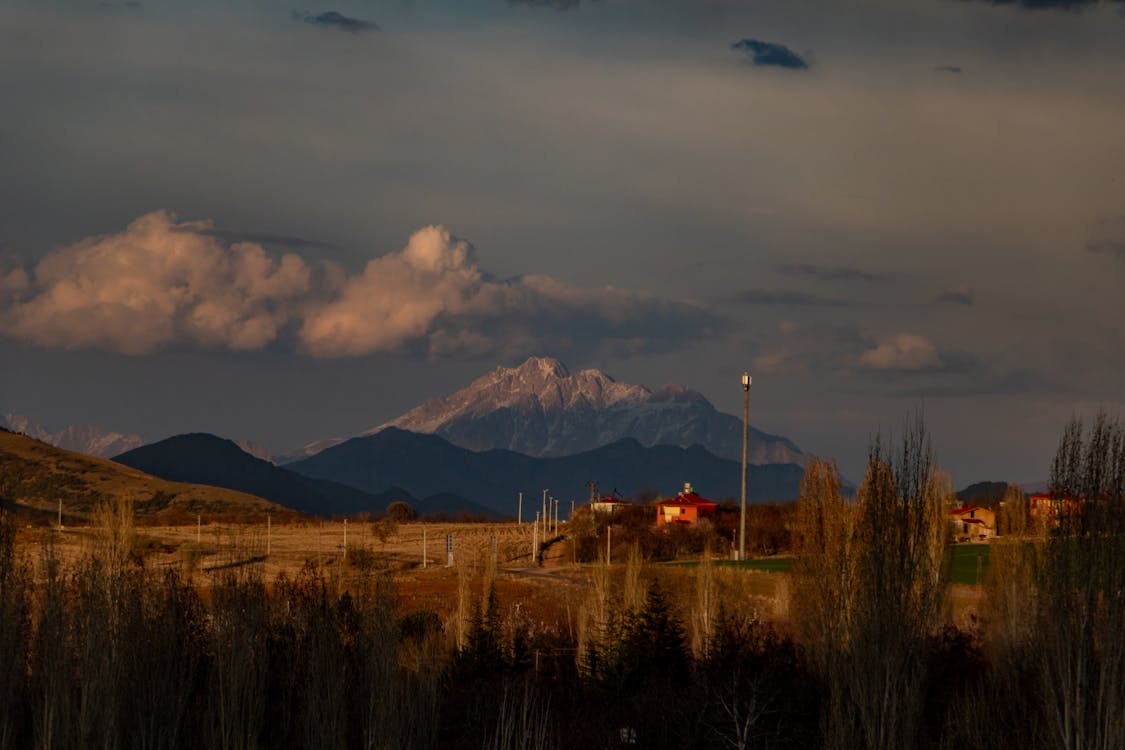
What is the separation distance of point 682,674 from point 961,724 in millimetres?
15192

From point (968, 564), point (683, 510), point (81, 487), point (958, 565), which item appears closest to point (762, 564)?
point (958, 565)

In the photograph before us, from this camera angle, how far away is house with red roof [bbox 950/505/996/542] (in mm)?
115250

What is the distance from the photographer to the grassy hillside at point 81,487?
6516 inches

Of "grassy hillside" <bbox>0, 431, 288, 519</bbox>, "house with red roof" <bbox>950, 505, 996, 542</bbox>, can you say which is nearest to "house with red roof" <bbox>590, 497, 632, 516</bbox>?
"house with red roof" <bbox>950, 505, 996, 542</bbox>

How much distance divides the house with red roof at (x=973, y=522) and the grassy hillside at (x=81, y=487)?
98014 millimetres

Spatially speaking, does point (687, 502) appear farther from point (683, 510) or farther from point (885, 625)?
point (885, 625)

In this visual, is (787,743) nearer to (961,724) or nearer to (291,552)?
(961,724)

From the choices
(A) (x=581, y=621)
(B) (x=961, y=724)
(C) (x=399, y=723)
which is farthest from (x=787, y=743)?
(C) (x=399, y=723)

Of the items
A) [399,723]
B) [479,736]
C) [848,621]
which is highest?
[848,621]

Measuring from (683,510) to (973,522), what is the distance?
28.8 m

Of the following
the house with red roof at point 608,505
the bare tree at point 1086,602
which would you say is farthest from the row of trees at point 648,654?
the house with red roof at point 608,505

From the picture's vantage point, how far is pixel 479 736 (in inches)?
1469

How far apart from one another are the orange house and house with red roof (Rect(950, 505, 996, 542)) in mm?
23660

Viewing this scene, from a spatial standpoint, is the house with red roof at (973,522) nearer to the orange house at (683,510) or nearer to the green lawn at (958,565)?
the green lawn at (958,565)
